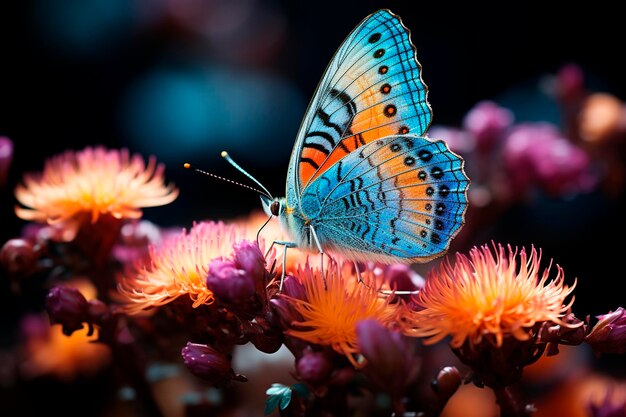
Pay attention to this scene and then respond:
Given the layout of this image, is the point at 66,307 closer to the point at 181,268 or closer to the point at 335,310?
the point at 181,268

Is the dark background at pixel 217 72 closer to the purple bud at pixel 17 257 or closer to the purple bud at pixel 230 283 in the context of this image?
the purple bud at pixel 17 257

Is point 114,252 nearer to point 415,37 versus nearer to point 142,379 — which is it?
point 142,379

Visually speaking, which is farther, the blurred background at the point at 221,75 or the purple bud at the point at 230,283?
the blurred background at the point at 221,75

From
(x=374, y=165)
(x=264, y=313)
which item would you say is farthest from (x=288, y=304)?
(x=374, y=165)

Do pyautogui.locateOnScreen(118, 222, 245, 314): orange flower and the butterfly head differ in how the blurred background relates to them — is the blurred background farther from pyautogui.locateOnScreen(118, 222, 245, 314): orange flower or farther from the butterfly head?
pyautogui.locateOnScreen(118, 222, 245, 314): orange flower

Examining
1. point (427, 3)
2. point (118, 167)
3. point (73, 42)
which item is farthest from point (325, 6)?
point (118, 167)

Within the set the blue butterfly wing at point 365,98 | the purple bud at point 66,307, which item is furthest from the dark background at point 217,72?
the purple bud at point 66,307

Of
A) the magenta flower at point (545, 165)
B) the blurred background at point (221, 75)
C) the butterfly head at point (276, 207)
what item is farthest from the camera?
the blurred background at point (221, 75)

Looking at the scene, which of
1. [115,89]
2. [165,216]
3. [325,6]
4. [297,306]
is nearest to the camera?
[297,306]
